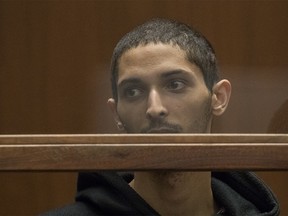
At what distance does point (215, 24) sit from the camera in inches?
34.8

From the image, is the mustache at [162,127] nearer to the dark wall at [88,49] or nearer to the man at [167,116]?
the man at [167,116]

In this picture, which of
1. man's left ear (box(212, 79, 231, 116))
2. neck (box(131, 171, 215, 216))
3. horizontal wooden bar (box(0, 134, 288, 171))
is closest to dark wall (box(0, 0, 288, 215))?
man's left ear (box(212, 79, 231, 116))

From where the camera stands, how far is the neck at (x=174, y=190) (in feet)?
1.98

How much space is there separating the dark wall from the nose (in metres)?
0.14

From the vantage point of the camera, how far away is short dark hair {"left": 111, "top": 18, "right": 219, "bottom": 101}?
761mm

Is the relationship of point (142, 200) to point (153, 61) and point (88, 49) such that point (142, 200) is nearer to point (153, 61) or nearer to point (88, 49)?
point (153, 61)

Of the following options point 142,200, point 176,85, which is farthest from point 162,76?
point 142,200

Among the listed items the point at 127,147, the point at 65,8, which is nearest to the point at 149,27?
the point at 65,8

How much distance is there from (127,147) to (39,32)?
369mm

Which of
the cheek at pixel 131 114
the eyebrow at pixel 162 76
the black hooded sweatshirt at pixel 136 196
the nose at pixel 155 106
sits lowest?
the black hooded sweatshirt at pixel 136 196

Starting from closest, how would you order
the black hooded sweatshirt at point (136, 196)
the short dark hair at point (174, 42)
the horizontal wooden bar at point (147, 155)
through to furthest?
the horizontal wooden bar at point (147, 155), the black hooded sweatshirt at point (136, 196), the short dark hair at point (174, 42)

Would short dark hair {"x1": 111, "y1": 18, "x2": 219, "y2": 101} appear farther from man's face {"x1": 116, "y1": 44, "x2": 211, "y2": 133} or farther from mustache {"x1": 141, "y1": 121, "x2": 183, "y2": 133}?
mustache {"x1": 141, "y1": 121, "x2": 183, "y2": 133}

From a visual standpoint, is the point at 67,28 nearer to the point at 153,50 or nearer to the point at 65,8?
the point at 65,8

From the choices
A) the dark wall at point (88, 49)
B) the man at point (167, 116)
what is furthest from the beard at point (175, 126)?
the dark wall at point (88, 49)
